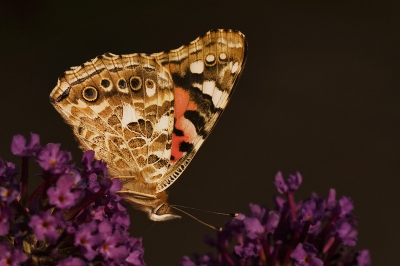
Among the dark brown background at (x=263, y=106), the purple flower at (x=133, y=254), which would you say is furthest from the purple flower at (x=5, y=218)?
the dark brown background at (x=263, y=106)

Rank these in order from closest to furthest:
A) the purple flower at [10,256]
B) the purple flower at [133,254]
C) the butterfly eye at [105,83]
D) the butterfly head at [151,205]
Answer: the purple flower at [10,256]
the purple flower at [133,254]
the butterfly head at [151,205]
the butterfly eye at [105,83]

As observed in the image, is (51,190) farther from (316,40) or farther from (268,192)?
(316,40)

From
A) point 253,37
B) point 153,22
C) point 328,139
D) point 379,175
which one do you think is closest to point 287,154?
point 328,139

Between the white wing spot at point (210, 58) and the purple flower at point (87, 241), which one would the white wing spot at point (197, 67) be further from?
the purple flower at point (87, 241)

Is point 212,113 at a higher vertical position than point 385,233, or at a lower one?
higher

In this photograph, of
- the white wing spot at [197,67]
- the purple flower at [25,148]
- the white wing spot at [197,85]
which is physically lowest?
the purple flower at [25,148]

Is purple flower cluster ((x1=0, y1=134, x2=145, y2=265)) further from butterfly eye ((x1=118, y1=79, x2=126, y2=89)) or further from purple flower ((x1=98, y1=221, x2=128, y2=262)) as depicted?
butterfly eye ((x1=118, y1=79, x2=126, y2=89))

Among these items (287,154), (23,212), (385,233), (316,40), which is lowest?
(385,233)
